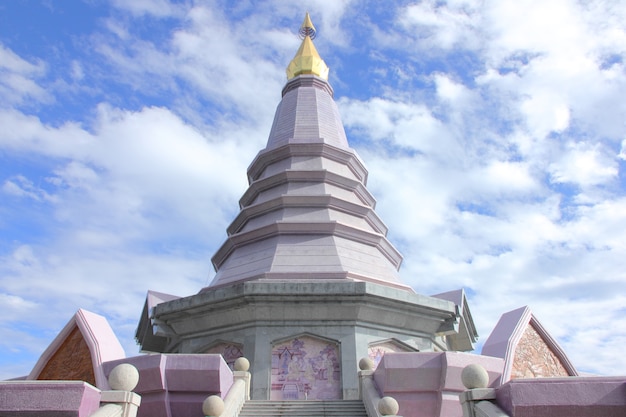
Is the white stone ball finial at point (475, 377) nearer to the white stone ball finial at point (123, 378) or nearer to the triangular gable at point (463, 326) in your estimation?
the white stone ball finial at point (123, 378)

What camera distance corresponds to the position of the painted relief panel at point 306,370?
14.8 meters

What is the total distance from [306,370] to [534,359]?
6.57 metres

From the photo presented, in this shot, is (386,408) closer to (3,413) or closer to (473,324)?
(3,413)

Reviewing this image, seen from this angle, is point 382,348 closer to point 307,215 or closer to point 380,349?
point 380,349

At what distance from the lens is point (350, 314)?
15.7 meters

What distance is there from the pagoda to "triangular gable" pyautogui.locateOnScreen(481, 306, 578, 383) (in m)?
1.84

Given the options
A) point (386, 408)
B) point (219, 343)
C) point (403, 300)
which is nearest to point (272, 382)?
point (219, 343)

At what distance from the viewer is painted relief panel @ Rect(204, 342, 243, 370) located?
1588cm

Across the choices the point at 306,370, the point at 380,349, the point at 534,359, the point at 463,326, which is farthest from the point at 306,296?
the point at 463,326

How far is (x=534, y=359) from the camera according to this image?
1516 cm

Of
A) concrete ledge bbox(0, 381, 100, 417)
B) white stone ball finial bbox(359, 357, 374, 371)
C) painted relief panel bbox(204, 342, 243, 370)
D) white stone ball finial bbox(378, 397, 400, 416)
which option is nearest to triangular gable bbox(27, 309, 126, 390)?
painted relief panel bbox(204, 342, 243, 370)

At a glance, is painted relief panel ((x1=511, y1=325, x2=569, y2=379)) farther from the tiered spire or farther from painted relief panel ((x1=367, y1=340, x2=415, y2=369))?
the tiered spire

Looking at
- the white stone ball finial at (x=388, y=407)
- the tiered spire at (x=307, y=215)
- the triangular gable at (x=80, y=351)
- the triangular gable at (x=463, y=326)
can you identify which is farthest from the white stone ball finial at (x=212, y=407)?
the triangular gable at (x=463, y=326)

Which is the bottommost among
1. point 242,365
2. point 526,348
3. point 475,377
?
point 475,377
